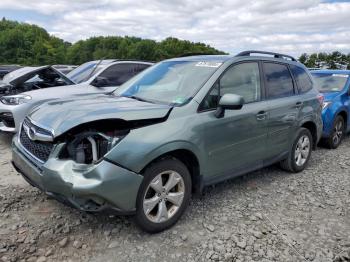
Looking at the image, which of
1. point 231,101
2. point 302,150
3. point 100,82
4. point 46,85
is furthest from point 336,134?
point 46,85

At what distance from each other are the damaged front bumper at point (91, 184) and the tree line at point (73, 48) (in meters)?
64.2

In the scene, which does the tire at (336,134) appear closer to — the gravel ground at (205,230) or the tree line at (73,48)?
the gravel ground at (205,230)

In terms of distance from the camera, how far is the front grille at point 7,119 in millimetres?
6105

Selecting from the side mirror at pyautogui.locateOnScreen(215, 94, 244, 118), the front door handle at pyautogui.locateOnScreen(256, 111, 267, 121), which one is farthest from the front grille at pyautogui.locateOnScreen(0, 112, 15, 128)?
the front door handle at pyautogui.locateOnScreen(256, 111, 267, 121)

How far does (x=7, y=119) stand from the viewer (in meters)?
6.19

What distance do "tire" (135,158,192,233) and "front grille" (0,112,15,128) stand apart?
3873mm

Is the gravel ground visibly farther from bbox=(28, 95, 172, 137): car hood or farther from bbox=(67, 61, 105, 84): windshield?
bbox=(67, 61, 105, 84): windshield

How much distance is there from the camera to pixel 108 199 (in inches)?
116

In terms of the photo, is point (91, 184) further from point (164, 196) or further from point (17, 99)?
point (17, 99)

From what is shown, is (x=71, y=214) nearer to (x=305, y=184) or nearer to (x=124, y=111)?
(x=124, y=111)

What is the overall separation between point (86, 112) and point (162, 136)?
2.39 ft

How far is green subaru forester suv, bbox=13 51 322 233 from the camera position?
2998 millimetres

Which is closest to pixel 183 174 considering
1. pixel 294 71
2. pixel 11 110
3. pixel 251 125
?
pixel 251 125

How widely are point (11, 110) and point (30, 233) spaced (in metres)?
3.34
